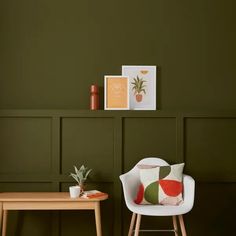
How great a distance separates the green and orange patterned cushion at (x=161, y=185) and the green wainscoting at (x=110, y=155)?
1.01 ft

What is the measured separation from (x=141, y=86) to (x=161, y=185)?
960 mm

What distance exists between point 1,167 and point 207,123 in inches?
75.3

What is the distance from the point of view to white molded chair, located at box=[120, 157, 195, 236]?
295cm

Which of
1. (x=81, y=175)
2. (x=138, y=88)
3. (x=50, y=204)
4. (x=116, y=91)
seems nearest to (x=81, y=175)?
(x=81, y=175)

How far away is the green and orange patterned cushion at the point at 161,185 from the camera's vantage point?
324 centimetres

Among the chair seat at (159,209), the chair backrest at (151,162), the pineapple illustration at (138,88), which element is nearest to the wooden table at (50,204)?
the chair seat at (159,209)

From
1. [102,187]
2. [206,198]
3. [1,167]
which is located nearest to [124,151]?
[102,187]

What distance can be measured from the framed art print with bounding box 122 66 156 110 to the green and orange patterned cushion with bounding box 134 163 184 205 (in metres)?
0.65

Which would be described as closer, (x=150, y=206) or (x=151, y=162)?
(x=150, y=206)

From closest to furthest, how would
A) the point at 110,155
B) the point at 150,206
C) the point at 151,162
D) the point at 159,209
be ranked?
the point at 159,209 → the point at 150,206 → the point at 151,162 → the point at 110,155

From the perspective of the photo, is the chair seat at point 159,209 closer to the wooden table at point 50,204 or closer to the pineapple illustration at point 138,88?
the wooden table at point 50,204

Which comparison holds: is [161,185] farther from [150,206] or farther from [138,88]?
[138,88]

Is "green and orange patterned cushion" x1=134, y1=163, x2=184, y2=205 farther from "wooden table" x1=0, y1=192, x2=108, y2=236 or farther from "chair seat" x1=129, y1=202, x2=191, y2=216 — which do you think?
"wooden table" x1=0, y1=192, x2=108, y2=236

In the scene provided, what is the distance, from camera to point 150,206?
3.13m
